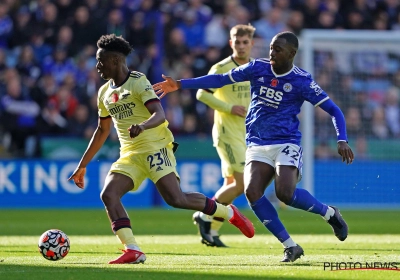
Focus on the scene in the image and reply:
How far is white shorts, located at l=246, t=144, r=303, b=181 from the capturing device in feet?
27.4

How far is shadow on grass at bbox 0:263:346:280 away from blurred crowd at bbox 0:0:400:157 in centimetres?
1066

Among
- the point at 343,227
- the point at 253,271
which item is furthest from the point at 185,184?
the point at 253,271

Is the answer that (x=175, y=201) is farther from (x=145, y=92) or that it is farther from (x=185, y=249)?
(x=185, y=249)

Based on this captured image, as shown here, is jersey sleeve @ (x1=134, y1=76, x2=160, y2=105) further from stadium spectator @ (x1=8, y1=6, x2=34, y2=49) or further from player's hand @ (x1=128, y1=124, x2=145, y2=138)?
stadium spectator @ (x1=8, y1=6, x2=34, y2=49)

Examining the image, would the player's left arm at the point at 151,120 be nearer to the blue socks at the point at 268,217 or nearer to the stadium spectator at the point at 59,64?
the blue socks at the point at 268,217

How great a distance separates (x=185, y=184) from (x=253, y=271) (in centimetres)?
1102

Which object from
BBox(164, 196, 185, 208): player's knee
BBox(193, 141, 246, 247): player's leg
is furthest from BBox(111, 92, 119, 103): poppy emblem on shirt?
BBox(193, 141, 246, 247): player's leg

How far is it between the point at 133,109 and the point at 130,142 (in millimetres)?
367

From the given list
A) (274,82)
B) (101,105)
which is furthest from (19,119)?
(274,82)

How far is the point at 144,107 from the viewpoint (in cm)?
841

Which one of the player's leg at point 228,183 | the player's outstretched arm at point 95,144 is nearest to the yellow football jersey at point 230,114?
the player's leg at point 228,183

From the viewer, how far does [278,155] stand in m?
8.41

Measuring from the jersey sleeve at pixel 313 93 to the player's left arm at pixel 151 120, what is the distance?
57.4 inches

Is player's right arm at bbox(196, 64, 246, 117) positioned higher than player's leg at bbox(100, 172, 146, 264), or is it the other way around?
player's right arm at bbox(196, 64, 246, 117)
